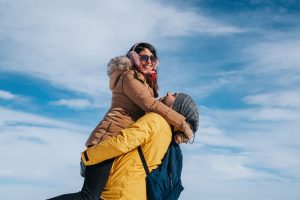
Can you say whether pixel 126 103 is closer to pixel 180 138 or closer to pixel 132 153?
pixel 132 153

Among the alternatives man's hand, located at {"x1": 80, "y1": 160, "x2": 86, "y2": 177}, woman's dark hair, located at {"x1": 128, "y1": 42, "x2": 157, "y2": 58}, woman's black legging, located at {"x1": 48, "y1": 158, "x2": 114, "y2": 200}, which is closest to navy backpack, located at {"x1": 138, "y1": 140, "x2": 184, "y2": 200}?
woman's black legging, located at {"x1": 48, "y1": 158, "x2": 114, "y2": 200}

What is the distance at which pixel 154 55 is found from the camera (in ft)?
19.9

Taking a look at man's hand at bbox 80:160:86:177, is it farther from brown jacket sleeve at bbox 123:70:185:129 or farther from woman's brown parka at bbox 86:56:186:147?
brown jacket sleeve at bbox 123:70:185:129

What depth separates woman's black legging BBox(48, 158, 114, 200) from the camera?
5535mm

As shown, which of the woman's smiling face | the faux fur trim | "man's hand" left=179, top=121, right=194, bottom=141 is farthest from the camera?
the woman's smiling face

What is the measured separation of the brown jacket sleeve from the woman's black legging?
29.7 inches

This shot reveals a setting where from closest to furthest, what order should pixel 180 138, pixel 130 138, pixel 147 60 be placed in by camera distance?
pixel 130 138
pixel 180 138
pixel 147 60

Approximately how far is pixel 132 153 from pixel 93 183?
1.85ft

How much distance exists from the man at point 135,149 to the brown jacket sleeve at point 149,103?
0.07 m

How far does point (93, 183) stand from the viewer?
5.60 meters

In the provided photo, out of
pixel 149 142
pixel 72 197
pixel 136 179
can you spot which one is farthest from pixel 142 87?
pixel 72 197

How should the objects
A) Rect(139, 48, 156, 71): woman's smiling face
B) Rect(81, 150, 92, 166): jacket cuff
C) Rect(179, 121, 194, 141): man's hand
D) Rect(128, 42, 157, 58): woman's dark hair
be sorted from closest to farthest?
Rect(179, 121, 194, 141): man's hand → Rect(81, 150, 92, 166): jacket cuff → Rect(139, 48, 156, 71): woman's smiling face → Rect(128, 42, 157, 58): woman's dark hair

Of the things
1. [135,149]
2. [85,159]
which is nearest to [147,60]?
[135,149]

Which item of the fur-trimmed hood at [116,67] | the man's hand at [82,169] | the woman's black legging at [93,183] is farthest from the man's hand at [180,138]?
the man's hand at [82,169]
